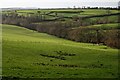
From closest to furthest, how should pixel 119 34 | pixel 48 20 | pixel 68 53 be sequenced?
pixel 68 53, pixel 119 34, pixel 48 20

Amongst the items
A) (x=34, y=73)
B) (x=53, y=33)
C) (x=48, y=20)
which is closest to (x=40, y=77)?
(x=34, y=73)

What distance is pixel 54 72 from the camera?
31.5 m

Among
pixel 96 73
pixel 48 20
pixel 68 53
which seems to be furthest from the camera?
pixel 48 20

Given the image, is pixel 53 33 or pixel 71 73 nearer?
pixel 71 73

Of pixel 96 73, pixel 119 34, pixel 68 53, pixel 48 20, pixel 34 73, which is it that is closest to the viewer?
pixel 34 73

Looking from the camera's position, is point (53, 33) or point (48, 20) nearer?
point (53, 33)

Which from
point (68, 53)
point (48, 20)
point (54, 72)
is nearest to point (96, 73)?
point (54, 72)

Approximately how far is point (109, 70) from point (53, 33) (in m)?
92.9

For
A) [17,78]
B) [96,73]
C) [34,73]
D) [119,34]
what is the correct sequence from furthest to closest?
[119,34] → [96,73] → [34,73] → [17,78]

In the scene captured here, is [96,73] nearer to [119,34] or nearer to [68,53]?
[68,53]

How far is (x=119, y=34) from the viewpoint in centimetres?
10312

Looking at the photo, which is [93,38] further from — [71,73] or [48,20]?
[71,73]

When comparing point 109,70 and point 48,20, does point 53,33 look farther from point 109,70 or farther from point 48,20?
point 109,70

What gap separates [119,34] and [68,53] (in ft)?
179
